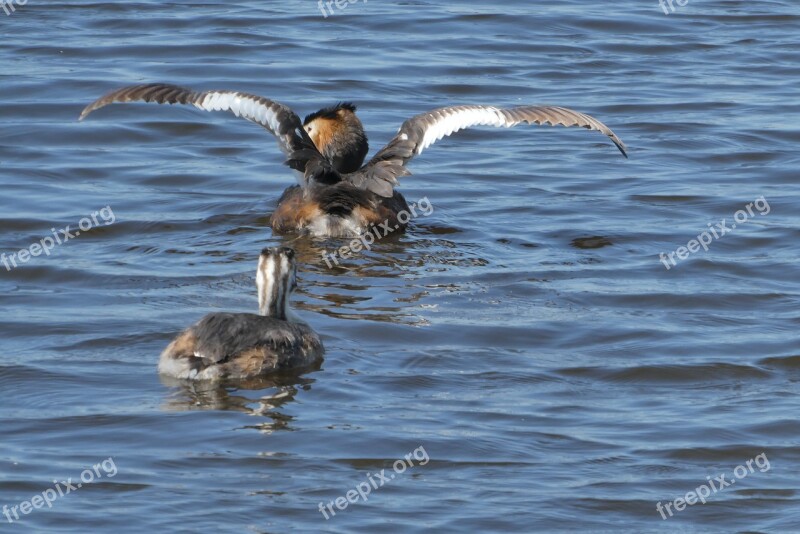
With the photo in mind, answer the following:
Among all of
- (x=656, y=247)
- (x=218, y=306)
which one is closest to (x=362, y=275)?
(x=218, y=306)

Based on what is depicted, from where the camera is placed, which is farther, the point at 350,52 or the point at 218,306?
the point at 350,52

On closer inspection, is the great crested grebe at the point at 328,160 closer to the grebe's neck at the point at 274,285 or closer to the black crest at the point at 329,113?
the black crest at the point at 329,113

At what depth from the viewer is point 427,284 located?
11.2 m

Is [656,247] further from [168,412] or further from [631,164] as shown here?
[168,412]

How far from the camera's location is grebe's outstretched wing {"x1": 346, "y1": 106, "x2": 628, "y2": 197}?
1252 cm

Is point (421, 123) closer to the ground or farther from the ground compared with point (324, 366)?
farther from the ground

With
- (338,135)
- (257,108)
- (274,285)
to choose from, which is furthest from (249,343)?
(338,135)

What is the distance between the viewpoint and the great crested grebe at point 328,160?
1246cm

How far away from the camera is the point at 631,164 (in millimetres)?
15094

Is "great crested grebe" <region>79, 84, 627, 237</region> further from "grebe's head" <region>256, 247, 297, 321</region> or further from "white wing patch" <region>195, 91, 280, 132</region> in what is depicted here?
"grebe's head" <region>256, 247, 297, 321</region>

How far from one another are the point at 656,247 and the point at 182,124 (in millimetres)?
5762

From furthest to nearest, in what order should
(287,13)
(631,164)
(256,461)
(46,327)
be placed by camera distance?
1. (287,13)
2. (631,164)
3. (46,327)
4. (256,461)

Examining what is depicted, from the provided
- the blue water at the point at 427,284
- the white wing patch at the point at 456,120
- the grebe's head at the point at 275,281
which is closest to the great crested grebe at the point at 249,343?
the grebe's head at the point at 275,281

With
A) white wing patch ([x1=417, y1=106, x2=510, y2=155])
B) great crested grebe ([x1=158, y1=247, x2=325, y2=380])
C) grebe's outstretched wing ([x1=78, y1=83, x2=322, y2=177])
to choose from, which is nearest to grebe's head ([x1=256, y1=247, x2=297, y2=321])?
great crested grebe ([x1=158, y1=247, x2=325, y2=380])
